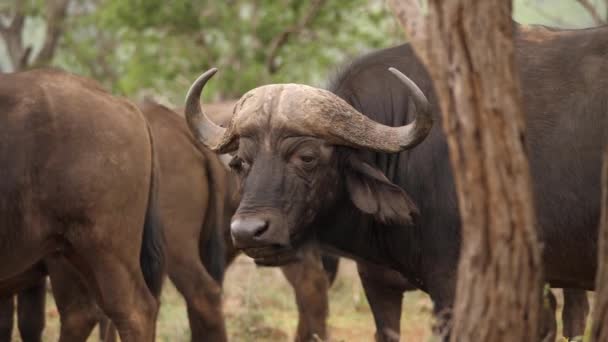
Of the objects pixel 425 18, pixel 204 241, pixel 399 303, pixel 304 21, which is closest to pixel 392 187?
pixel 399 303

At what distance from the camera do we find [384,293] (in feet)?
20.6

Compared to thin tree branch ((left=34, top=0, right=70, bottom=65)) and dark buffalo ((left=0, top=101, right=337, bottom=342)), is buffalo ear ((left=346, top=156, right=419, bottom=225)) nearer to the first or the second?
dark buffalo ((left=0, top=101, right=337, bottom=342))

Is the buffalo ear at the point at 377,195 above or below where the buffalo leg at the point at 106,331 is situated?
above

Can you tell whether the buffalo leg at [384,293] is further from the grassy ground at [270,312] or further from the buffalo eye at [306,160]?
the grassy ground at [270,312]

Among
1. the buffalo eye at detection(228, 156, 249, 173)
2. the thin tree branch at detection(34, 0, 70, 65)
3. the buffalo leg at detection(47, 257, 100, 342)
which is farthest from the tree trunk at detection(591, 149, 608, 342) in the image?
the thin tree branch at detection(34, 0, 70, 65)

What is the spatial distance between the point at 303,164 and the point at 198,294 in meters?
2.18

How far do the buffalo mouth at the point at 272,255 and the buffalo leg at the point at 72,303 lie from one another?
177 cm

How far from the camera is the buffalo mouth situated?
206 inches

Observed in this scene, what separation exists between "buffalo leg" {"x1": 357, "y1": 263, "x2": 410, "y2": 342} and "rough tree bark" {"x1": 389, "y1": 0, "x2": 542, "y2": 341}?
2621 millimetres

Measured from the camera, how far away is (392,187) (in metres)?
5.29

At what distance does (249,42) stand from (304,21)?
99cm

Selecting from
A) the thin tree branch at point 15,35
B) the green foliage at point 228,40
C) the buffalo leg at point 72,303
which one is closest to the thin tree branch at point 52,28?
the thin tree branch at point 15,35

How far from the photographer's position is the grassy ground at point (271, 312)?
8508 millimetres

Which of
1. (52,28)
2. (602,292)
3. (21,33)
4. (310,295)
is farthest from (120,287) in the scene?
(52,28)
